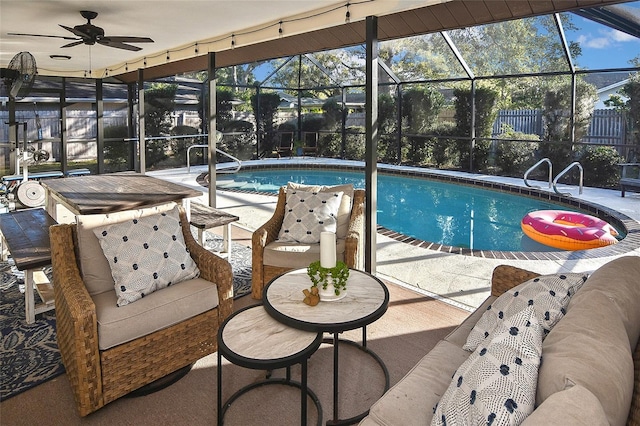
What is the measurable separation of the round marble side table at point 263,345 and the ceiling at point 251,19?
108 inches

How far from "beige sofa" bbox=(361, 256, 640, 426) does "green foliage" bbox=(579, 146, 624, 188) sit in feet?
28.1

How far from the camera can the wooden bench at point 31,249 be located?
312cm

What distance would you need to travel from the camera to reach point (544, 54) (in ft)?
36.6

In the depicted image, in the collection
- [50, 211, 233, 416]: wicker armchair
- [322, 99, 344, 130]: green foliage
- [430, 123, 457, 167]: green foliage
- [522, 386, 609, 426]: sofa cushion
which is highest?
[322, 99, 344, 130]: green foliage

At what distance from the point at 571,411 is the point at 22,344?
3.23m

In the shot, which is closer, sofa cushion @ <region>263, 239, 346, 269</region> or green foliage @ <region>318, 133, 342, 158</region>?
sofa cushion @ <region>263, 239, 346, 269</region>

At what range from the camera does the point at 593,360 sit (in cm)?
128

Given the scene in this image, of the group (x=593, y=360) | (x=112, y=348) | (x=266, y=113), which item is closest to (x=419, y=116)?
(x=266, y=113)

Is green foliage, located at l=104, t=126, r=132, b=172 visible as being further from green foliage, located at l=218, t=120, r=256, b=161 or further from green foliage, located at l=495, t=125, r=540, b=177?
green foliage, located at l=495, t=125, r=540, b=177

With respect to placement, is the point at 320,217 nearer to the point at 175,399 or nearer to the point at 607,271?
the point at 175,399

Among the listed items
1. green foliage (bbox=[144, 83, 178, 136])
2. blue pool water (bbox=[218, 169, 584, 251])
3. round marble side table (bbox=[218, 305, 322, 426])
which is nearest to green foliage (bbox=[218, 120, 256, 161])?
green foliage (bbox=[144, 83, 178, 136])

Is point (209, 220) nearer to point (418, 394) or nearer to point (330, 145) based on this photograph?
point (418, 394)

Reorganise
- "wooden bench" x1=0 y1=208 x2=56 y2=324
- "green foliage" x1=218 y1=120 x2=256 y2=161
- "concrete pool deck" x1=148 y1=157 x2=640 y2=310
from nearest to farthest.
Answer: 1. "wooden bench" x1=0 y1=208 x2=56 y2=324
2. "concrete pool deck" x1=148 y1=157 x2=640 y2=310
3. "green foliage" x1=218 y1=120 x2=256 y2=161

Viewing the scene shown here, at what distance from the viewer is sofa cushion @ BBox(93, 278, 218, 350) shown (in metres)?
2.35
